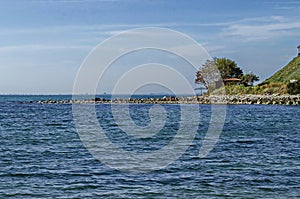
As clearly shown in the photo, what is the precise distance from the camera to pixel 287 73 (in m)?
112

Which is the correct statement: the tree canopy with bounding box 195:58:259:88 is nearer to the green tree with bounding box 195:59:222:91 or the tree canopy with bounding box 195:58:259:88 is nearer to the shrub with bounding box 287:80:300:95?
the green tree with bounding box 195:59:222:91

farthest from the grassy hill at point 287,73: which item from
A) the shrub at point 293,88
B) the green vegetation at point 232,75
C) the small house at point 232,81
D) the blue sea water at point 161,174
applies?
the blue sea water at point 161,174

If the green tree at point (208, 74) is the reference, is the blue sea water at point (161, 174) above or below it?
below

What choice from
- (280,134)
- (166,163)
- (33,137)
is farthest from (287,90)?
(166,163)

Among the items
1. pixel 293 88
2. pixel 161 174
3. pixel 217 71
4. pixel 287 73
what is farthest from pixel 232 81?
pixel 161 174

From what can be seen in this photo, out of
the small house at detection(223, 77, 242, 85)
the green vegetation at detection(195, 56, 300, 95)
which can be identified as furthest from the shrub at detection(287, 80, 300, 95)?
the small house at detection(223, 77, 242, 85)

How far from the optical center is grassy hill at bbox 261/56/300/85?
4190 inches

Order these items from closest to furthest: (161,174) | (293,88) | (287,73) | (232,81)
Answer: (161,174)
(293,88)
(232,81)
(287,73)

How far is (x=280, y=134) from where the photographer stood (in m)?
31.6

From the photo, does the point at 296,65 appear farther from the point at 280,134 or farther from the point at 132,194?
the point at 132,194

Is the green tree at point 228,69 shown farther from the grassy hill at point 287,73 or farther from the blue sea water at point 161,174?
the blue sea water at point 161,174

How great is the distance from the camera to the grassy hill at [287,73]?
106438 millimetres

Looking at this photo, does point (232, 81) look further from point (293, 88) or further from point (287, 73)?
point (293, 88)

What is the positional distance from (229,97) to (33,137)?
64.9 meters
